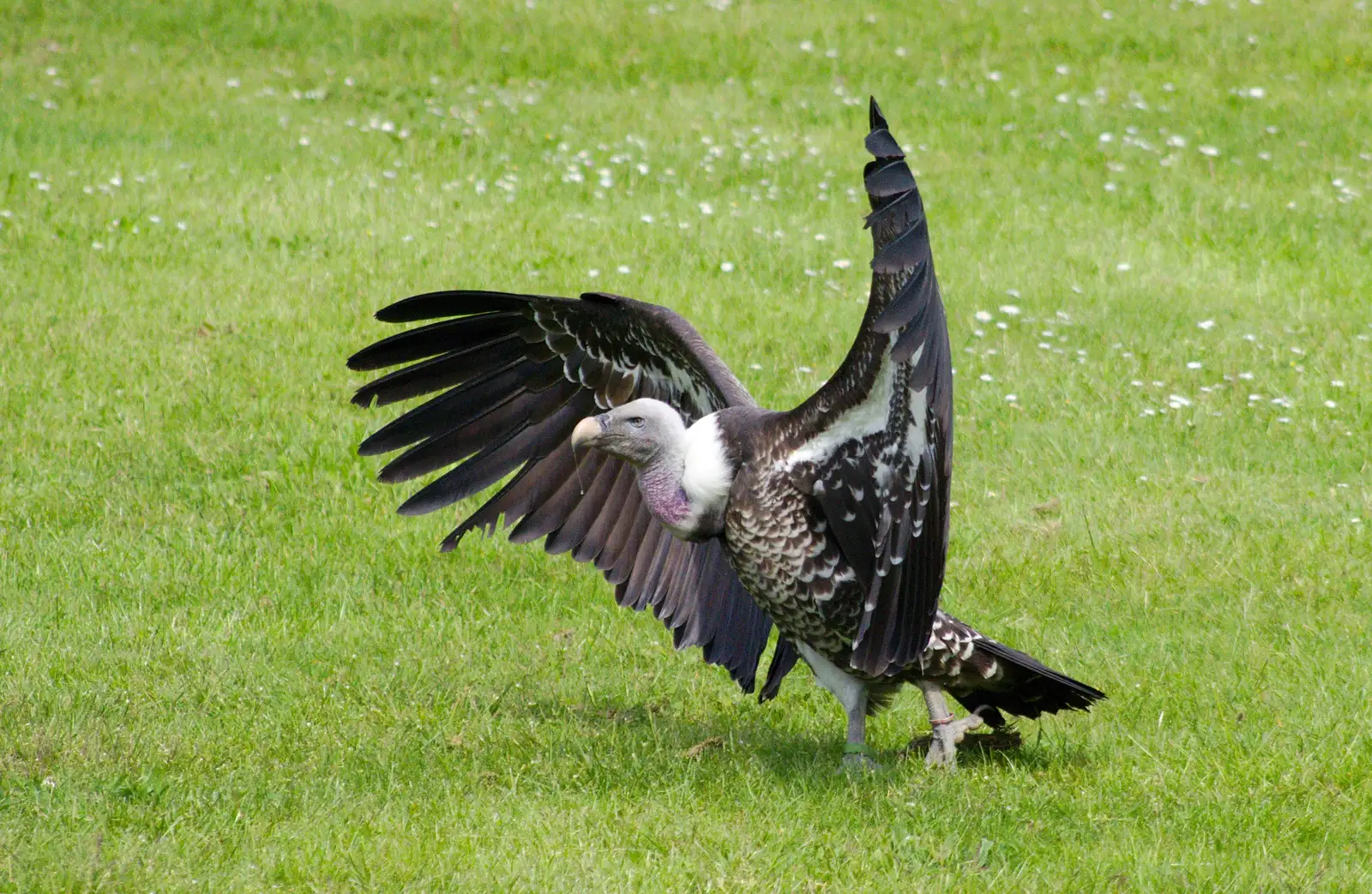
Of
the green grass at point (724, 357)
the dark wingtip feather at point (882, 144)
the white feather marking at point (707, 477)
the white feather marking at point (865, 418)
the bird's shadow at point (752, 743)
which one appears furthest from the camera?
the bird's shadow at point (752, 743)

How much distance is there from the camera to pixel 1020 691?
5180 mm

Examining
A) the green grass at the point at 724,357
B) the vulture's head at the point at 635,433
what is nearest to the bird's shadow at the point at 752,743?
the green grass at the point at 724,357

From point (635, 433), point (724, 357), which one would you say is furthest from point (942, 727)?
point (724, 357)

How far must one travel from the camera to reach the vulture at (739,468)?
175 inches

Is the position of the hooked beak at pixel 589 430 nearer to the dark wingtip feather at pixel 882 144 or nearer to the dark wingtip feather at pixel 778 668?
the dark wingtip feather at pixel 778 668

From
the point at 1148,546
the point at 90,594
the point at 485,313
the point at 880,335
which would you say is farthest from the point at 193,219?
the point at 880,335

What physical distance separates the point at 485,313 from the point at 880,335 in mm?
1676

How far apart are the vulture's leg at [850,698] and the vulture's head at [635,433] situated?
2.68 feet

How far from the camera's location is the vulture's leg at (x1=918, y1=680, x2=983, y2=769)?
5.14 m

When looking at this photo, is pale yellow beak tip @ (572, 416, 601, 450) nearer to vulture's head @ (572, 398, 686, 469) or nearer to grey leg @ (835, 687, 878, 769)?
vulture's head @ (572, 398, 686, 469)

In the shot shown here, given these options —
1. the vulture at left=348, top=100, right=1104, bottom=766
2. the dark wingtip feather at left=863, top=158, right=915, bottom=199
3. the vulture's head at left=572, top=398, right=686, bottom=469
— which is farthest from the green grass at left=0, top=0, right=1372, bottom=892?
the dark wingtip feather at left=863, top=158, right=915, bottom=199

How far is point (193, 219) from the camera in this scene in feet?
34.0

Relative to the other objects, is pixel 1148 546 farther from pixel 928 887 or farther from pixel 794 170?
pixel 794 170

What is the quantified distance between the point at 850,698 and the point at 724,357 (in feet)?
12.3
